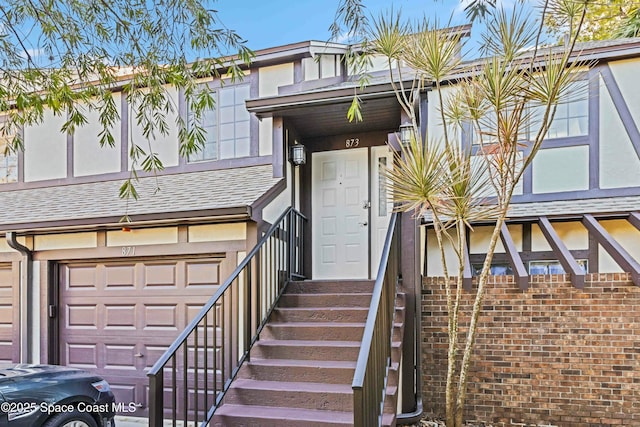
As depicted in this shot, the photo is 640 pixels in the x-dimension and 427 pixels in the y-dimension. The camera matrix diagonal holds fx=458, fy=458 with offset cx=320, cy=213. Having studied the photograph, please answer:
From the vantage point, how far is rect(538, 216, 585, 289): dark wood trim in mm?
4438

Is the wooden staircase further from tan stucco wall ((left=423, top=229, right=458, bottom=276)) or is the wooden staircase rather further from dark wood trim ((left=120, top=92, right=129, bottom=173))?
dark wood trim ((left=120, top=92, right=129, bottom=173))

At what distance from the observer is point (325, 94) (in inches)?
207

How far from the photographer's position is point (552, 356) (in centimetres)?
486

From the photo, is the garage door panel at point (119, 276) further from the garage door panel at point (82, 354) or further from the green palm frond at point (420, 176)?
the green palm frond at point (420, 176)

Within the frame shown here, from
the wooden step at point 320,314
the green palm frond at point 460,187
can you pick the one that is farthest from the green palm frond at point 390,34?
the wooden step at point 320,314

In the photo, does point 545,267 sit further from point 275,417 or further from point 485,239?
point 275,417

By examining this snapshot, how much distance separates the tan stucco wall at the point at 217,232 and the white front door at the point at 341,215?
1.19 m

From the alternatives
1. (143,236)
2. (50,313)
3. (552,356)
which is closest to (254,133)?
(143,236)

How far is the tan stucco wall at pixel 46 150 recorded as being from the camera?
7.79 metres

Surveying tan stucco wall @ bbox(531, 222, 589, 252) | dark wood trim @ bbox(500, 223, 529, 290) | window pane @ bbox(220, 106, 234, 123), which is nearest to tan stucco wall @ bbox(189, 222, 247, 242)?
window pane @ bbox(220, 106, 234, 123)

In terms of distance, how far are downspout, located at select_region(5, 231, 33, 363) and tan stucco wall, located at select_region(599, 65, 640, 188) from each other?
770 cm

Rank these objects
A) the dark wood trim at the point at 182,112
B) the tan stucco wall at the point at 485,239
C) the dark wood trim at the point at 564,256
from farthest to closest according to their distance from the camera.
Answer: the dark wood trim at the point at 182,112 → the tan stucco wall at the point at 485,239 → the dark wood trim at the point at 564,256

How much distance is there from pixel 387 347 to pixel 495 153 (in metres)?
1.90

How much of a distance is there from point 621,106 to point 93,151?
25.6ft
